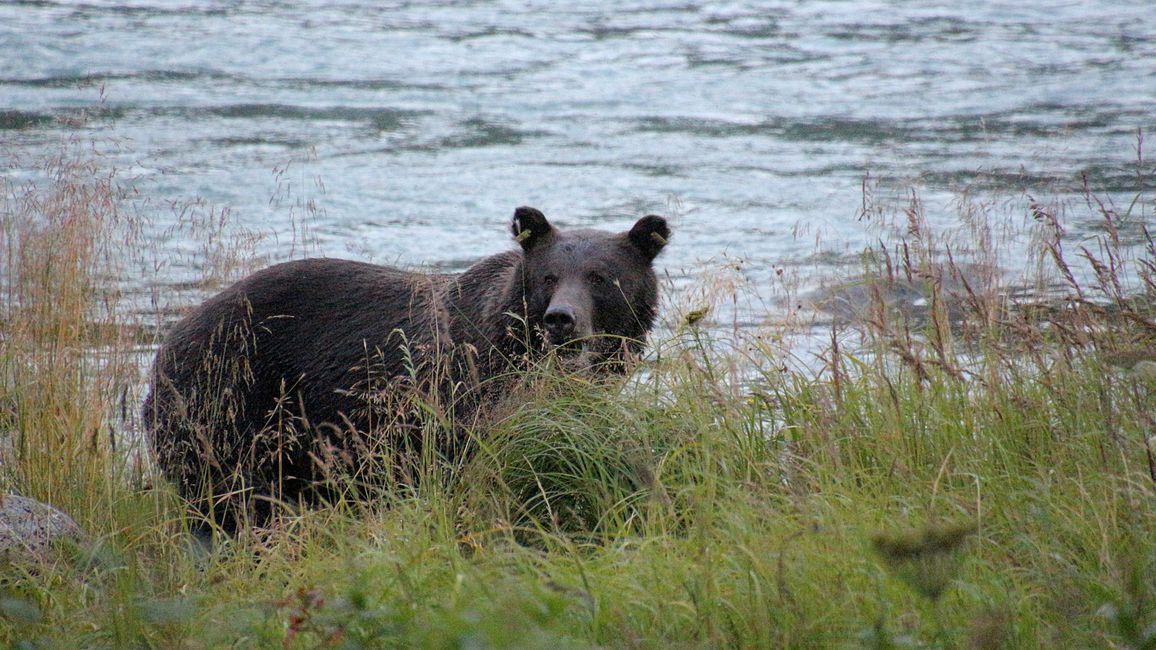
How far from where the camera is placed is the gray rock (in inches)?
160

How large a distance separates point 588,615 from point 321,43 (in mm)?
15911

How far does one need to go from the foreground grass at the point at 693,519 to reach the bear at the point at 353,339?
1.03 feet

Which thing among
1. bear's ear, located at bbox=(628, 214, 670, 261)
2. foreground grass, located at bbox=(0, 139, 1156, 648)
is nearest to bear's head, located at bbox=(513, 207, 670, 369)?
bear's ear, located at bbox=(628, 214, 670, 261)

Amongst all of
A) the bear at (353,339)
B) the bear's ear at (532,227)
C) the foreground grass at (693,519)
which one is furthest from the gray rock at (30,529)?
the bear's ear at (532,227)

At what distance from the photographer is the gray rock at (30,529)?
406cm

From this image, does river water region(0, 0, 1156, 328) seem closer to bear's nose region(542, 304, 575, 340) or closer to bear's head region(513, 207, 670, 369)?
bear's head region(513, 207, 670, 369)

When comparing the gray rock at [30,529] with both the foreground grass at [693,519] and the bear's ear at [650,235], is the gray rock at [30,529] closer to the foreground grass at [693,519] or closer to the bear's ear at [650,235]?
the foreground grass at [693,519]

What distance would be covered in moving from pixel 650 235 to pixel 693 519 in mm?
2106

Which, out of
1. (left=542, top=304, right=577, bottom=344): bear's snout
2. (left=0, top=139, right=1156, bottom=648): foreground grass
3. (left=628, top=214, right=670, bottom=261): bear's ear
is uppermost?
A: (left=628, top=214, right=670, bottom=261): bear's ear

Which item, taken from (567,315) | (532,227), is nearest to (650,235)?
(532,227)

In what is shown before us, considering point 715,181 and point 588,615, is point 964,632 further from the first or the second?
point 715,181

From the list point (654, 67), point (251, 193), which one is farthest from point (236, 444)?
point (654, 67)

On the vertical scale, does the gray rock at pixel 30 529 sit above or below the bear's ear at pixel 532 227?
below

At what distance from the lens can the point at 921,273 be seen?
4.56m
